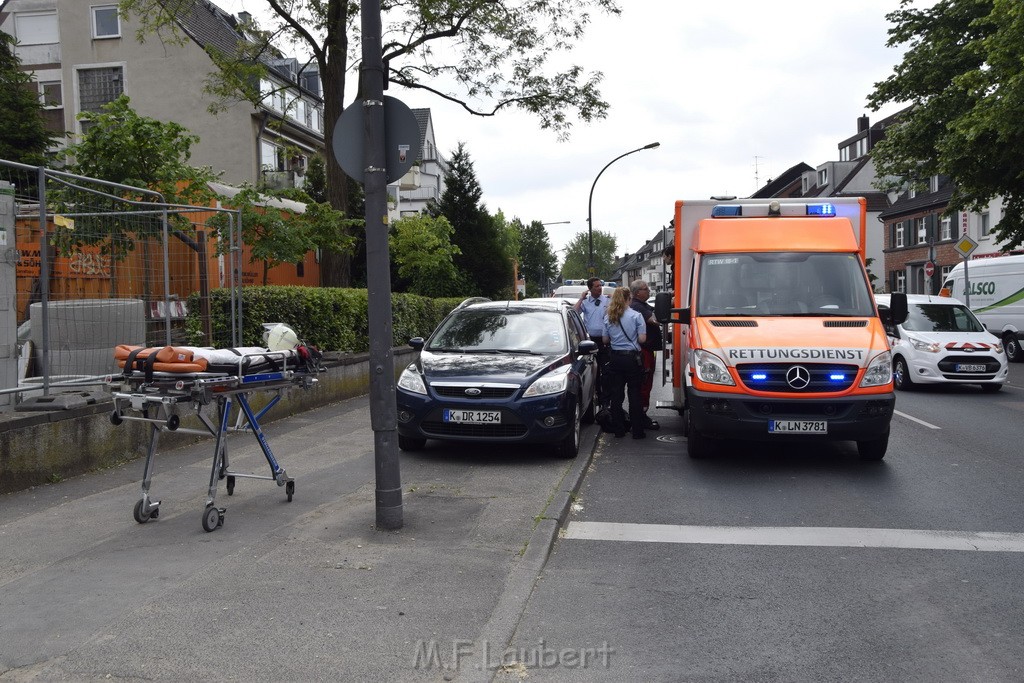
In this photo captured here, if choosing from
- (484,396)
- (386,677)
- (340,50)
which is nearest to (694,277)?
(484,396)

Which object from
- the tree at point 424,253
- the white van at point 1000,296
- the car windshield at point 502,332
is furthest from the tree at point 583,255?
the car windshield at point 502,332

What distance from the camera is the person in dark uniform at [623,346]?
10.6 metres

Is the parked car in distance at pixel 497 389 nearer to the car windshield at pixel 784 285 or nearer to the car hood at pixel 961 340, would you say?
the car windshield at pixel 784 285

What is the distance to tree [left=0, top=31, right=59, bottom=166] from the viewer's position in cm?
3133

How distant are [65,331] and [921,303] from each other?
Result: 51.2 feet

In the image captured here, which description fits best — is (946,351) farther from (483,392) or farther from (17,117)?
(17,117)

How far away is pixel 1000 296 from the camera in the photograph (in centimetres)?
2542

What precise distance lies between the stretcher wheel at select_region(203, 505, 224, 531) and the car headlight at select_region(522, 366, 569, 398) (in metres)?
3.62

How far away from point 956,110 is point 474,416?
947 inches

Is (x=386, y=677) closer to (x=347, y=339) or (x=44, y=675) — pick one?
(x=44, y=675)

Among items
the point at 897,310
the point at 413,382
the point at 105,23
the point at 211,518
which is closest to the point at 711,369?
the point at 897,310

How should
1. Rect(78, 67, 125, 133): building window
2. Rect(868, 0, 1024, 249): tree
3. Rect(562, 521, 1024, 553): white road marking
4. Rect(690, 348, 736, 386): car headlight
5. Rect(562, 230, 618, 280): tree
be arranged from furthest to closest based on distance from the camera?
Rect(562, 230, 618, 280): tree < Rect(78, 67, 125, 133): building window < Rect(868, 0, 1024, 249): tree < Rect(690, 348, 736, 386): car headlight < Rect(562, 521, 1024, 553): white road marking

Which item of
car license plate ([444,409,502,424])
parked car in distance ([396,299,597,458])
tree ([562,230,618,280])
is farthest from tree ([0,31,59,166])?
tree ([562,230,618,280])

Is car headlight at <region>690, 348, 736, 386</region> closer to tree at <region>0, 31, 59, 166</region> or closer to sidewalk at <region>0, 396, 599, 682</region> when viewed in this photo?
sidewalk at <region>0, 396, 599, 682</region>
